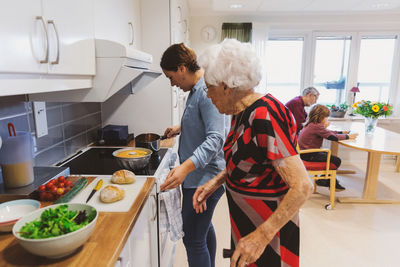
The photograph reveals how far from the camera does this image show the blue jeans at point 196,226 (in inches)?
59.4

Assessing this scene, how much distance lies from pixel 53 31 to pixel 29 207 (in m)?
0.61

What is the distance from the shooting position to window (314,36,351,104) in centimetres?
458

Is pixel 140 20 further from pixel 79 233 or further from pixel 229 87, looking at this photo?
pixel 79 233

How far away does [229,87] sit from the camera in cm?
100

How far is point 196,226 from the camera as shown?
1.53 meters

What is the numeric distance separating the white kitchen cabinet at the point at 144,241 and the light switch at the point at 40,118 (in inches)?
25.3

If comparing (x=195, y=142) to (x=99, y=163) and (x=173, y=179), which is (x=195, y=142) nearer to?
(x=173, y=179)

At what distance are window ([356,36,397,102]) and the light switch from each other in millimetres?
4684

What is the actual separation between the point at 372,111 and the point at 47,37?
3.34 metres

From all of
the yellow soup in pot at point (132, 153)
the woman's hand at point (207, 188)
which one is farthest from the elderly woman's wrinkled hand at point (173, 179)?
the yellow soup in pot at point (132, 153)

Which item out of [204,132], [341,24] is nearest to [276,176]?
[204,132]

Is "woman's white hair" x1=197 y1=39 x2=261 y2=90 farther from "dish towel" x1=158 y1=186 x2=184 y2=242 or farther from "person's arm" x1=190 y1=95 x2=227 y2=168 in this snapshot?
"dish towel" x1=158 y1=186 x2=184 y2=242

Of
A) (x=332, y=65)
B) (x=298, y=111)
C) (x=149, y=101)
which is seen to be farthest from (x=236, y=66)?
(x=332, y=65)

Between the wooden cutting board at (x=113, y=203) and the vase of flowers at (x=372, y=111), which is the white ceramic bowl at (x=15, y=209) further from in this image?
the vase of flowers at (x=372, y=111)
